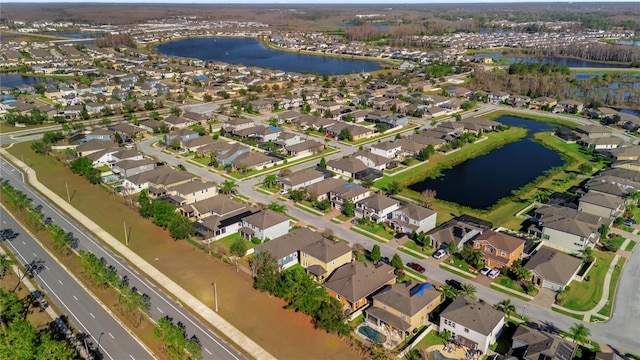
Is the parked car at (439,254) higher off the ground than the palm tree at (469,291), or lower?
lower

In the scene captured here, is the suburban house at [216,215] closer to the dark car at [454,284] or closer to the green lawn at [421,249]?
the green lawn at [421,249]

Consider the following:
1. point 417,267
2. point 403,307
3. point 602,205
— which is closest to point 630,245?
point 602,205

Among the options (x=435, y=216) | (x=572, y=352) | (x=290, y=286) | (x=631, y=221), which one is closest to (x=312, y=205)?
(x=435, y=216)

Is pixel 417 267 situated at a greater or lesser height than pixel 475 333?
lesser

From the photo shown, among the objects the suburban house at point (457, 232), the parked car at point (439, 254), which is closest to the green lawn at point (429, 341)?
the parked car at point (439, 254)

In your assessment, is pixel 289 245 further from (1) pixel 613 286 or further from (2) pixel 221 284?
(1) pixel 613 286

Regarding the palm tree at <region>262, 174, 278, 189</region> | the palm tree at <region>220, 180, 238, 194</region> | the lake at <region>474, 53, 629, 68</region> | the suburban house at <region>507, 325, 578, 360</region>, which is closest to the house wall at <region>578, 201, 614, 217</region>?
the suburban house at <region>507, 325, 578, 360</region>

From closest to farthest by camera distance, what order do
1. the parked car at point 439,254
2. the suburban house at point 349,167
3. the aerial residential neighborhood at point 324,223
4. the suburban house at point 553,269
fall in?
the aerial residential neighborhood at point 324,223 < the suburban house at point 553,269 < the parked car at point 439,254 < the suburban house at point 349,167
